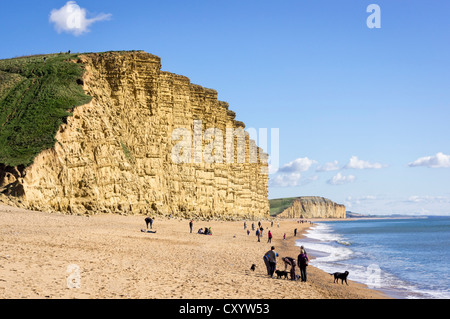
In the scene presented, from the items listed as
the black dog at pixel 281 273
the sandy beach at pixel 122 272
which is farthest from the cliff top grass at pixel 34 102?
the black dog at pixel 281 273

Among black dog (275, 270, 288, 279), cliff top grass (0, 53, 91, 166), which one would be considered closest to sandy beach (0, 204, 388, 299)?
black dog (275, 270, 288, 279)

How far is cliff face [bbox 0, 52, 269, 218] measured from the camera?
33.5m

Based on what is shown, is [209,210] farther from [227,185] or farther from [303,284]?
[303,284]

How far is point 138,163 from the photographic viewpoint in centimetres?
4662

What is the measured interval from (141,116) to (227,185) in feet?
80.7

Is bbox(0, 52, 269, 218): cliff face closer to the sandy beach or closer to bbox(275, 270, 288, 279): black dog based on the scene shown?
the sandy beach

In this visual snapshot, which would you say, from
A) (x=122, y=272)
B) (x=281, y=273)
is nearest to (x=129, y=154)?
(x=281, y=273)

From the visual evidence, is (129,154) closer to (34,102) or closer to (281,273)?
(34,102)

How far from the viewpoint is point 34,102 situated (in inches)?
1577

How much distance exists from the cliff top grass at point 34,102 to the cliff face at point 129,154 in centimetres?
97

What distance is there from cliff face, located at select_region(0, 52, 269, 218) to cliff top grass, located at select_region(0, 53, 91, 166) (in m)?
0.97
